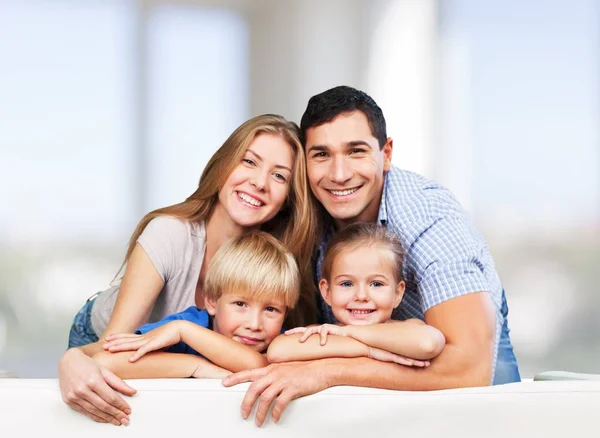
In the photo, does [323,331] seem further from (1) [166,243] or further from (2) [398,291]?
(1) [166,243]

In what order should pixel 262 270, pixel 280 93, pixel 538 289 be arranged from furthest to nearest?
pixel 280 93, pixel 538 289, pixel 262 270

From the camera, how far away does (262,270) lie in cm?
174

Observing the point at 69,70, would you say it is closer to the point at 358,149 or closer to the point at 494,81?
the point at 494,81

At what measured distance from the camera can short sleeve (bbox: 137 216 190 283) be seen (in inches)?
76.3

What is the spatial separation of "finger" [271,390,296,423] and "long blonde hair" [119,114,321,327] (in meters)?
0.64

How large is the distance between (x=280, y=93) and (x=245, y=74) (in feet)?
0.81

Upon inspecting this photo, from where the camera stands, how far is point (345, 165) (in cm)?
193

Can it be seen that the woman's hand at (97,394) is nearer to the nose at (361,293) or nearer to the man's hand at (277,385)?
the man's hand at (277,385)

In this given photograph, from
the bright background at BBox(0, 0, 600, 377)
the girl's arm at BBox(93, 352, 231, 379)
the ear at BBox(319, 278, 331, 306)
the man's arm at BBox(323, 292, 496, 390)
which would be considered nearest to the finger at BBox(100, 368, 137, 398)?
the girl's arm at BBox(93, 352, 231, 379)

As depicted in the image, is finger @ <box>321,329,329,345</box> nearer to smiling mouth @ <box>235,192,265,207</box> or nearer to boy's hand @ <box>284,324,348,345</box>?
boy's hand @ <box>284,324,348,345</box>

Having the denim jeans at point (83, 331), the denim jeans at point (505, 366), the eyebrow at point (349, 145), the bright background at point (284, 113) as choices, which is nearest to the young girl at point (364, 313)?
the eyebrow at point (349, 145)

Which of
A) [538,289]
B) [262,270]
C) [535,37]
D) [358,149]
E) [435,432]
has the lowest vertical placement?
[538,289]

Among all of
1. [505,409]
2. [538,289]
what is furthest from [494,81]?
[505,409]

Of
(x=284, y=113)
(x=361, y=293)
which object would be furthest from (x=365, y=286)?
(x=284, y=113)
